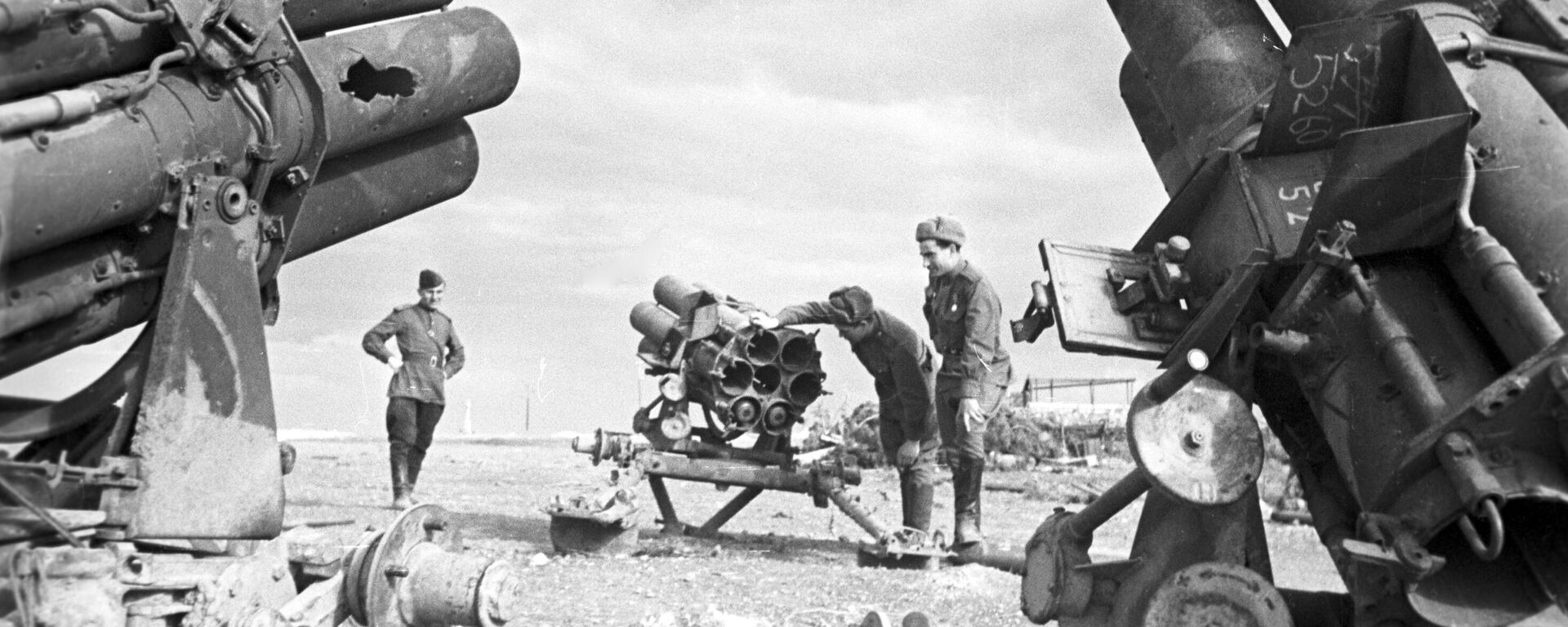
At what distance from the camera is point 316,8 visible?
5.38 m

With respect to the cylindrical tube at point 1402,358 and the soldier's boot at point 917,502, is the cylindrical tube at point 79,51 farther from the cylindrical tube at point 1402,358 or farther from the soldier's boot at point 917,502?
the soldier's boot at point 917,502

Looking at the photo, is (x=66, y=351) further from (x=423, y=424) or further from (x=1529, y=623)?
(x=423, y=424)

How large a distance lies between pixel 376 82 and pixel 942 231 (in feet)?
14.1

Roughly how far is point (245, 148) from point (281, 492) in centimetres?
116

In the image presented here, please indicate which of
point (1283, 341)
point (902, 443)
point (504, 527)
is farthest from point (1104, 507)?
point (504, 527)

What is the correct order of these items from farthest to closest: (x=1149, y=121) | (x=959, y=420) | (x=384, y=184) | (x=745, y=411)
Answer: (x=745, y=411)
(x=959, y=420)
(x=1149, y=121)
(x=384, y=184)

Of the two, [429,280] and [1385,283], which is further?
[429,280]

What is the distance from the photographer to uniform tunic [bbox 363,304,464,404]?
36.9 feet

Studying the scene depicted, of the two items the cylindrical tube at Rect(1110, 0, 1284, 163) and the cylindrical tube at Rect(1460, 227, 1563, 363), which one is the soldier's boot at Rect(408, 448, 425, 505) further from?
the cylindrical tube at Rect(1460, 227, 1563, 363)

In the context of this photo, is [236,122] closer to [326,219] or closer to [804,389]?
[326,219]

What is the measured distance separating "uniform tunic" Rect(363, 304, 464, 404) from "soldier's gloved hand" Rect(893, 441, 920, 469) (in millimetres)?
3980

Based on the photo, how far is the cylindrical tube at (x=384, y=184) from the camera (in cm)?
563

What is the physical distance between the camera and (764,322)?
379 inches

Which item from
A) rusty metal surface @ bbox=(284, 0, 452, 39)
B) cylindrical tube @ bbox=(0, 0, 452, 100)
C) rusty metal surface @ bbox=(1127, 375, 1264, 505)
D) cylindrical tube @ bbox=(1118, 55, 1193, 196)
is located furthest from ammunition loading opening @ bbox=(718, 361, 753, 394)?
cylindrical tube @ bbox=(0, 0, 452, 100)
